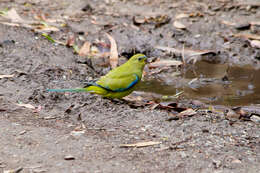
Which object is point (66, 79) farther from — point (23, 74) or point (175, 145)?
point (175, 145)

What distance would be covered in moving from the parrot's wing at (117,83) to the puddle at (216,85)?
941 millimetres

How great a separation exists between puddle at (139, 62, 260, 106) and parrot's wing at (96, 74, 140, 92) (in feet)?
3.09

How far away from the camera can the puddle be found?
615 centimetres

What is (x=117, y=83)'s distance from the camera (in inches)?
213

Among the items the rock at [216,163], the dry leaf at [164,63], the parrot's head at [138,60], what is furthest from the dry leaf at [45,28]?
the rock at [216,163]

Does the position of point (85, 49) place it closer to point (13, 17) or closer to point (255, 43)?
point (13, 17)

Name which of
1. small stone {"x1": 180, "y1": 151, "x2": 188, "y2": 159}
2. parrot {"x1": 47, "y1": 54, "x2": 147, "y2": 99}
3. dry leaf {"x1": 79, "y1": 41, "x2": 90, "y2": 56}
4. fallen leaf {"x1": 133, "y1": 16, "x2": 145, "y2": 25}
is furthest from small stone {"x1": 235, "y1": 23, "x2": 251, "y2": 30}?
small stone {"x1": 180, "y1": 151, "x2": 188, "y2": 159}

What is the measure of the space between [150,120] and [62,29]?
4.56 m

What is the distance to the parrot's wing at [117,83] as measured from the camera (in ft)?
17.6

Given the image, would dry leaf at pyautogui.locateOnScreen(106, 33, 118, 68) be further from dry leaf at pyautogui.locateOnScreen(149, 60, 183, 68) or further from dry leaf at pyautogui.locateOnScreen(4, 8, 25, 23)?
dry leaf at pyautogui.locateOnScreen(4, 8, 25, 23)

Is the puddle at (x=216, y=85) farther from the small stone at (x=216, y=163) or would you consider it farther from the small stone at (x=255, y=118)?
the small stone at (x=216, y=163)

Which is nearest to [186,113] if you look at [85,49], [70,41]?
[85,49]

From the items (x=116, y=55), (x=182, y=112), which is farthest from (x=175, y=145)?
(x=116, y=55)

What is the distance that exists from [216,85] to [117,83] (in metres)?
2.17
